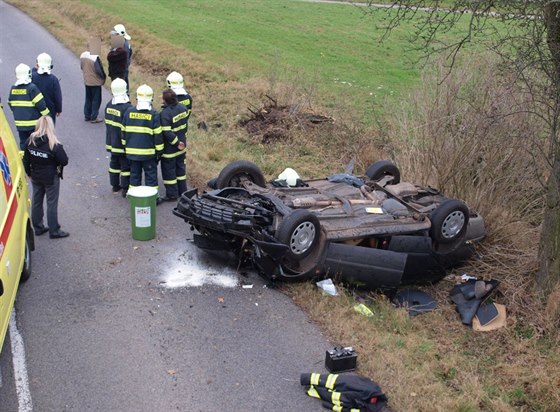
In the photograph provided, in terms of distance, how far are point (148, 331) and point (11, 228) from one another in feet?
5.55

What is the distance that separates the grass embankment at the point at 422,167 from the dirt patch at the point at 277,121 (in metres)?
0.16

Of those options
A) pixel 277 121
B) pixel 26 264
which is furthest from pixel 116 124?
pixel 277 121

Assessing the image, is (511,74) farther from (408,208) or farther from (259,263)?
(259,263)

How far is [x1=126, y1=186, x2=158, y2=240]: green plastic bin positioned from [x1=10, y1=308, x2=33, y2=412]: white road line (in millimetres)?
2133

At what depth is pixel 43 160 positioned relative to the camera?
26.1ft

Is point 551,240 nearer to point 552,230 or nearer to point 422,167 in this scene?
point 552,230

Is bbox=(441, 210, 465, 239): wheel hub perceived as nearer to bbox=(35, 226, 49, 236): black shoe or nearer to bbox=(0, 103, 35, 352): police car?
bbox=(0, 103, 35, 352): police car

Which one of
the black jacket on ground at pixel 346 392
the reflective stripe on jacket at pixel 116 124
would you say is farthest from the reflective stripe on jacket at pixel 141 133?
the black jacket on ground at pixel 346 392

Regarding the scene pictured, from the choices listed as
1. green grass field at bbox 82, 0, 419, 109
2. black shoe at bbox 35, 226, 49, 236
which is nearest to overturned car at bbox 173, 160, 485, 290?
black shoe at bbox 35, 226, 49, 236

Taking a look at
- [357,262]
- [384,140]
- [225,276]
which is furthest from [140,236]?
[384,140]

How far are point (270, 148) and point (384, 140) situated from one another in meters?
2.27

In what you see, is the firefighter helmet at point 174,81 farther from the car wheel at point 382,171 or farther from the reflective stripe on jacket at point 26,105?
the car wheel at point 382,171

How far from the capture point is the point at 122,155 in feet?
31.6

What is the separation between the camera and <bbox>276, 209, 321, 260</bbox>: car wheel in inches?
275
